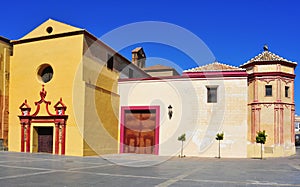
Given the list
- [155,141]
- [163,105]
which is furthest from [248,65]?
[155,141]

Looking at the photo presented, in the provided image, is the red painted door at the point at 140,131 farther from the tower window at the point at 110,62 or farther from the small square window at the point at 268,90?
the small square window at the point at 268,90

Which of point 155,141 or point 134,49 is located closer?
point 155,141

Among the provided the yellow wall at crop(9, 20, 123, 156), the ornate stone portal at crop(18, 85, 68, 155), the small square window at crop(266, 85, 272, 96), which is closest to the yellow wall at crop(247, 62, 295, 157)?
the small square window at crop(266, 85, 272, 96)

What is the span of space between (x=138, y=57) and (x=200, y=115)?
19.7 m

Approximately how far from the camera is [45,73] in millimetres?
21688

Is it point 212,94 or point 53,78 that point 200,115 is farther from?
point 53,78

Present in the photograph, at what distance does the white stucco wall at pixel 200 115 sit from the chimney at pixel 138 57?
16.0m

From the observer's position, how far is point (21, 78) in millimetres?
21969

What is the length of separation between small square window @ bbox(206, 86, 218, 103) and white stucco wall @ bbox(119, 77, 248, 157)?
0.84 feet

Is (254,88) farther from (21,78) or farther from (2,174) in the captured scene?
(2,174)

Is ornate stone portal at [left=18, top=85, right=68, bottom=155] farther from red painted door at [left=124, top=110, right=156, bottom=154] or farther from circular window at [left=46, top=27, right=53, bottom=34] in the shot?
red painted door at [left=124, top=110, right=156, bottom=154]

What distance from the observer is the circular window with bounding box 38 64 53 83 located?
21.4 m

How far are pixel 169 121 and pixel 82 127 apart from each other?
260 inches

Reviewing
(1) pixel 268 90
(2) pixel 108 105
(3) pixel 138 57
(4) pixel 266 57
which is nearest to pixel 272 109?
(1) pixel 268 90
